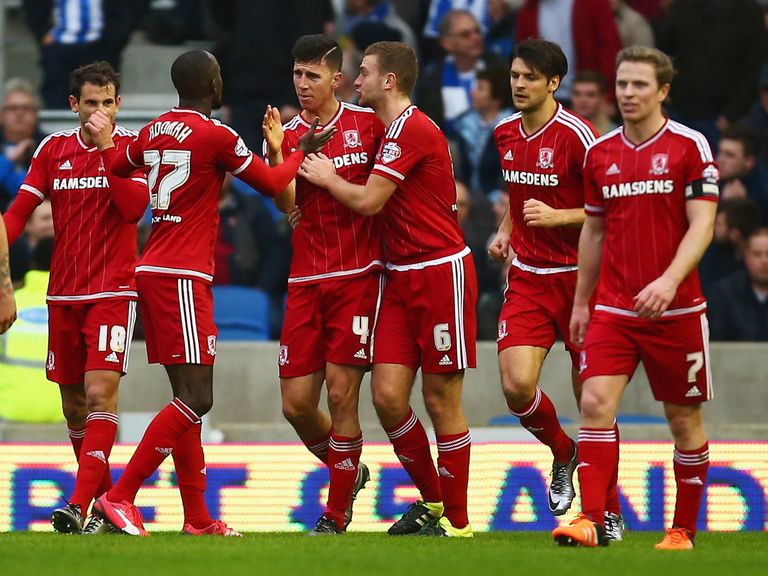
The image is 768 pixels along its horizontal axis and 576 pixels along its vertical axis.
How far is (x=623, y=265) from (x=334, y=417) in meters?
1.92

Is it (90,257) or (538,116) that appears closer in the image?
(90,257)

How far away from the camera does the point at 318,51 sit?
8.98 meters

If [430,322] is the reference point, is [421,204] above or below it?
above

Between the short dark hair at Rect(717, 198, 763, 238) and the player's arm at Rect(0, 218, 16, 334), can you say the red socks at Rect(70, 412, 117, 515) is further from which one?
the short dark hair at Rect(717, 198, 763, 238)

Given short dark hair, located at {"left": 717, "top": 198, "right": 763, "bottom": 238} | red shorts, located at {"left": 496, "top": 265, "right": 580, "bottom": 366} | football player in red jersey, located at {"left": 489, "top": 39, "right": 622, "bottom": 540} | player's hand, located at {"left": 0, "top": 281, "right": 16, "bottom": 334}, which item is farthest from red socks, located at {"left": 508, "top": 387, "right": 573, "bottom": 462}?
short dark hair, located at {"left": 717, "top": 198, "right": 763, "bottom": 238}

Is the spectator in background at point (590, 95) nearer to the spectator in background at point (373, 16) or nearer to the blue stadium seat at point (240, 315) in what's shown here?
the spectator in background at point (373, 16)

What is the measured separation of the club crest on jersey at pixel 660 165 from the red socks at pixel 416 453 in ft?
6.69

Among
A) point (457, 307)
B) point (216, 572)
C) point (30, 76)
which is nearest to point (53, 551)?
point (216, 572)

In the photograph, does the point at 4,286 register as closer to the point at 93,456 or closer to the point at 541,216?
the point at 93,456

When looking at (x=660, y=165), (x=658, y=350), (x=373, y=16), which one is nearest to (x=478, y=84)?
(x=373, y=16)

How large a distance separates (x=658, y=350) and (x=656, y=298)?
0.39 m

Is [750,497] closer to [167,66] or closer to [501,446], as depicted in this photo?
[501,446]

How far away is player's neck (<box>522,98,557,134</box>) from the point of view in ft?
30.2

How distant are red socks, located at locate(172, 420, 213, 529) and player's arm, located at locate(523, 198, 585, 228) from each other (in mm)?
2097
